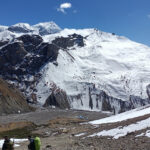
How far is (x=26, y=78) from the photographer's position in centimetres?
19550

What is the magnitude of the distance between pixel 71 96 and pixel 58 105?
12.2 metres

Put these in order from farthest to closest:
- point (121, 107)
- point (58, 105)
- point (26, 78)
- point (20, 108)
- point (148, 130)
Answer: point (26, 78) < point (121, 107) < point (58, 105) < point (20, 108) < point (148, 130)

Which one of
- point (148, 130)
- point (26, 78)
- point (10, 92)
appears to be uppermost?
point (26, 78)

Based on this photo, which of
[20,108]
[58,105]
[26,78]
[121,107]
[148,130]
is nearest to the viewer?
[148,130]

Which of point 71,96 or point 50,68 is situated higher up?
point 50,68

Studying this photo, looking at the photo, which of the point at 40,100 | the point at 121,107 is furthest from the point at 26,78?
the point at 121,107

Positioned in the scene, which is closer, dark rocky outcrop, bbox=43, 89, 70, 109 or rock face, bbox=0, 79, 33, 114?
rock face, bbox=0, 79, 33, 114

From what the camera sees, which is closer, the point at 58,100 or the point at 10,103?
the point at 10,103

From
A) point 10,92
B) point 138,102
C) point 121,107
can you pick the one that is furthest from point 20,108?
point 138,102

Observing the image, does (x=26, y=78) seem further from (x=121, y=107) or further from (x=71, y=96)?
(x=121, y=107)

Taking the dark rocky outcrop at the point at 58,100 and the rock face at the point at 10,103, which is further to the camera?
the dark rocky outcrop at the point at 58,100

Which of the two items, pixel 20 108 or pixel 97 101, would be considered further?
pixel 97 101

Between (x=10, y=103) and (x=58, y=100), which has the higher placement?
(x=58, y=100)

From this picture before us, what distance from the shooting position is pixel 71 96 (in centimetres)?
17675
